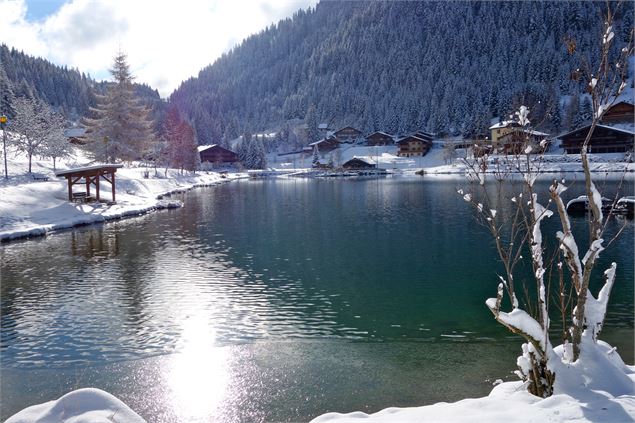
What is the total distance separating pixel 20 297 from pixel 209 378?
459 inches

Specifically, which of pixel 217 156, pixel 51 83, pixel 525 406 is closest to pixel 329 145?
pixel 217 156

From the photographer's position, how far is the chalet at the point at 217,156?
403 ft

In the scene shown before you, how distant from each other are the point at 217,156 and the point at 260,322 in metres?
114

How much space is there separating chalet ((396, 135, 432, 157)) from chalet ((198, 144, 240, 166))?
Answer: 4566cm

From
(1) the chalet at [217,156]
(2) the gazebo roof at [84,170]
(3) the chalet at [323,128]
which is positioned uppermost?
(3) the chalet at [323,128]

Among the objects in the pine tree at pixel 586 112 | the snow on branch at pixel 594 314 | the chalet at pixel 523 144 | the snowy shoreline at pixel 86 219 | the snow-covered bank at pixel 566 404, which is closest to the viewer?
the snow-covered bank at pixel 566 404

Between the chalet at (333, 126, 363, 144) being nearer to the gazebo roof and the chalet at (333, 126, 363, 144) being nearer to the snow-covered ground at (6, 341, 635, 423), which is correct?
the gazebo roof

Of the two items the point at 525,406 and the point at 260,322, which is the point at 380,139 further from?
the point at 525,406

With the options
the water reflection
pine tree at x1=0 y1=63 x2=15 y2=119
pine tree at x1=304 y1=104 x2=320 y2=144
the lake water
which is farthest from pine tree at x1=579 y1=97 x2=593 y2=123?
pine tree at x1=0 y1=63 x2=15 y2=119

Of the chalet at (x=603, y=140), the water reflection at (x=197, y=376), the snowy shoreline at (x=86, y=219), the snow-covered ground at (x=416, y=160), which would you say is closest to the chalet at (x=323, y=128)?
the snow-covered ground at (x=416, y=160)

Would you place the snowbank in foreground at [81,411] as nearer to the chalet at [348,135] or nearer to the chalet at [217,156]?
the chalet at [217,156]

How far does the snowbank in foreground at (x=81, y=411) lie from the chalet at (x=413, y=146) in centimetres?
12549

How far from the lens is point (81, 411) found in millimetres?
6434

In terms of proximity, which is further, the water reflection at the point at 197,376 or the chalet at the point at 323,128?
the chalet at the point at 323,128
